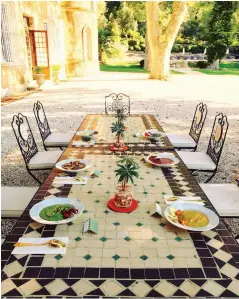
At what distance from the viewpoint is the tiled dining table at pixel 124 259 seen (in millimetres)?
1557

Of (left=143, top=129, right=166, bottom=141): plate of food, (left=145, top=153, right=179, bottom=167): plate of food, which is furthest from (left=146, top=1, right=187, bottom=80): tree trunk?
(left=145, top=153, right=179, bottom=167): plate of food

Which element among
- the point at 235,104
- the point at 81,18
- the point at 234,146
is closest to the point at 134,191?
the point at 234,146

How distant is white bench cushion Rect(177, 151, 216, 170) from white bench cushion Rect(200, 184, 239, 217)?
67 cm

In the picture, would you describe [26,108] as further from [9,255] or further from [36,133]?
[9,255]

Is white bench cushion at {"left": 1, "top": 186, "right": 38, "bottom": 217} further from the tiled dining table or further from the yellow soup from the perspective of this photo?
the yellow soup

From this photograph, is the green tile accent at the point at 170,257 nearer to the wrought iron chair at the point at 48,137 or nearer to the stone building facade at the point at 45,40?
the wrought iron chair at the point at 48,137

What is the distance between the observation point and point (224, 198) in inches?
122

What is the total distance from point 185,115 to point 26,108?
216 inches

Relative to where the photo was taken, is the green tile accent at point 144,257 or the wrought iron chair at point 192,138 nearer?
the green tile accent at point 144,257

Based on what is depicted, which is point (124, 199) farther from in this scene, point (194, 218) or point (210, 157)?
point (210, 157)

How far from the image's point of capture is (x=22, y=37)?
13.8 m

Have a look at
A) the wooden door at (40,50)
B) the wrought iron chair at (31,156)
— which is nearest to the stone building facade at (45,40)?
the wooden door at (40,50)

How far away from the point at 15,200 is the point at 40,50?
1458cm

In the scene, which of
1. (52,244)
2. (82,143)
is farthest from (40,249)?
(82,143)
